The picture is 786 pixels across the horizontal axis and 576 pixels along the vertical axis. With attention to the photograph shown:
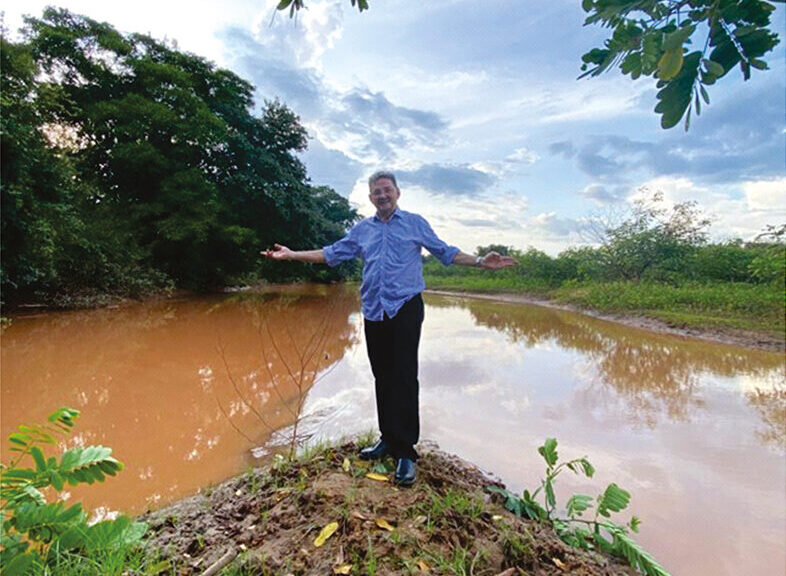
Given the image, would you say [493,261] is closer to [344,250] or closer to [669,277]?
[344,250]

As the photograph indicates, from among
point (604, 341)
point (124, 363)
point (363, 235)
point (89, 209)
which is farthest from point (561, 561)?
point (89, 209)

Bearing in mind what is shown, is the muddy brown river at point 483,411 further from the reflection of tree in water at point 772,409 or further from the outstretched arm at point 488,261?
the outstretched arm at point 488,261

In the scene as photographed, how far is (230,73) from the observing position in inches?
634

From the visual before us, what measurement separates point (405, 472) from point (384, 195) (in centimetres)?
139

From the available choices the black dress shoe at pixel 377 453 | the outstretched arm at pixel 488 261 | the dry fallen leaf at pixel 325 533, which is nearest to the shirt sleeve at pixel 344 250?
the outstretched arm at pixel 488 261

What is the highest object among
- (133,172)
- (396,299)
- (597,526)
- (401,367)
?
(133,172)

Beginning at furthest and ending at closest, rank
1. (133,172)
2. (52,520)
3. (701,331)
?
(133,172) < (701,331) < (52,520)

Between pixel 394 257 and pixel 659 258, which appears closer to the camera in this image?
pixel 394 257

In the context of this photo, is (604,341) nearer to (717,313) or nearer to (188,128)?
(717,313)

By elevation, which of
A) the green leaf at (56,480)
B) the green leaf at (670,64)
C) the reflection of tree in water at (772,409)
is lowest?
the reflection of tree in water at (772,409)

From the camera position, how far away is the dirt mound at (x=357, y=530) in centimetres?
142

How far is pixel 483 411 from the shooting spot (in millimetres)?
4062

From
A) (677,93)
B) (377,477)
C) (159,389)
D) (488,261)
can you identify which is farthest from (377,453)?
(159,389)

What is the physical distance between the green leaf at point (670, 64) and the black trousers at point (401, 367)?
55.4 inches
